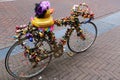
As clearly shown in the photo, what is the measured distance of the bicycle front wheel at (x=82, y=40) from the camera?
164 inches

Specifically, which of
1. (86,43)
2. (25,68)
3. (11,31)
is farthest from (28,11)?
(25,68)

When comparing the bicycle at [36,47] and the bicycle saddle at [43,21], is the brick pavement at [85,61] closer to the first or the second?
the bicycle at [36,47]

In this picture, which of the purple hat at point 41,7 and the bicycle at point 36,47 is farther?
the bicycle at point 36,47

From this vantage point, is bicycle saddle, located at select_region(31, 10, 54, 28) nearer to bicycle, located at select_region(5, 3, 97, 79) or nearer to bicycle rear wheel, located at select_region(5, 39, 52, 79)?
bicycle, located at select_region(5, 3, 97, 79)

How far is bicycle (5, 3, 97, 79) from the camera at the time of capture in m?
3.14

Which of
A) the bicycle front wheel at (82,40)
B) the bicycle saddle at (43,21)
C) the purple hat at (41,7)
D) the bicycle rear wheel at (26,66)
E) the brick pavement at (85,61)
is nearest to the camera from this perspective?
the purple hat at (41,7)

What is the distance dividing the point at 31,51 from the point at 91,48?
185cm

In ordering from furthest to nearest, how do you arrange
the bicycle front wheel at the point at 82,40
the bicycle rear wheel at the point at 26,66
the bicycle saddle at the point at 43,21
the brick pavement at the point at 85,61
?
the bicycle front wheel at the point at 82,40
the brick pavement at the point at 85,61
the bicycle rear wheel at the point at 26,66
the bicycle saddle at the point at 43,21

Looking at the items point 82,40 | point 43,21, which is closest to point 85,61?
point 82,40

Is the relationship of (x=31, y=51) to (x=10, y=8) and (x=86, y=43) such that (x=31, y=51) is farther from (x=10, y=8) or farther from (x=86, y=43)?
(x=10, y=8)

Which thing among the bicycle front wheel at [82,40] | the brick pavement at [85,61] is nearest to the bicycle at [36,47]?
the bicycle front wheel at [82,40]

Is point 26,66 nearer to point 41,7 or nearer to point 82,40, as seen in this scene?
point 41,7

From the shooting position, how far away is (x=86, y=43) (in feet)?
14.9

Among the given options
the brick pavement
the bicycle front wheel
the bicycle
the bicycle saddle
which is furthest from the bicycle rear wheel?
the bicycle front wheel
